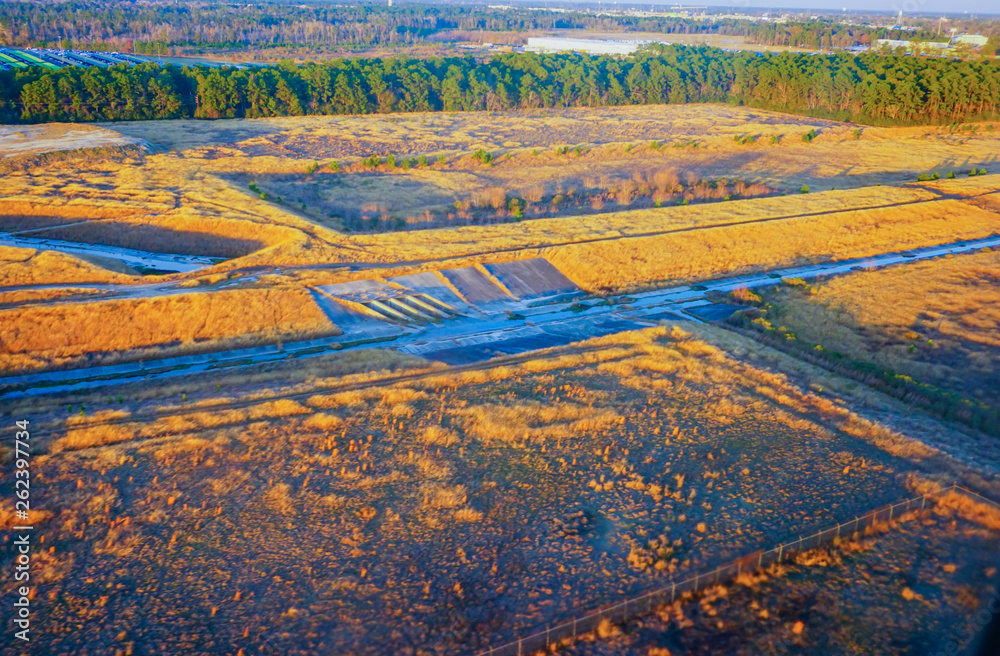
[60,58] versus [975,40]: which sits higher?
[975,40]

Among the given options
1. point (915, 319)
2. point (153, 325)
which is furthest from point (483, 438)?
point (915, 319)

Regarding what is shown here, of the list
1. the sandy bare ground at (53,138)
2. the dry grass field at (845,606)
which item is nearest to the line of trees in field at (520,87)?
the sandy bare ground at (53,138)

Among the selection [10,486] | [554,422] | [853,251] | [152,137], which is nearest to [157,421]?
[10,486]

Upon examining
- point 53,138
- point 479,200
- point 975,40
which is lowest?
point 479,200

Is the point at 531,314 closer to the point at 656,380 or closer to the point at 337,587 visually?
the point at 656,380

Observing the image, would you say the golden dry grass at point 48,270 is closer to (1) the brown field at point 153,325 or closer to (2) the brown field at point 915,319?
(1) the brown field at point 153,325

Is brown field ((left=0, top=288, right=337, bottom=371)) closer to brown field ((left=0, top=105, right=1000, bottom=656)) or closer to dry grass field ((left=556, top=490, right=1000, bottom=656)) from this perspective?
brown field ((left=0, top=105, right=1000, bottom=656))

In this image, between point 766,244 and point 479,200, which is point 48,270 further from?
point 766,244

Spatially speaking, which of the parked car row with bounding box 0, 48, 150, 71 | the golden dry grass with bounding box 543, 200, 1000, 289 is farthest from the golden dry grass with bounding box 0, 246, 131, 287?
the parked car row with bounding box 0, 48, 150, 71
